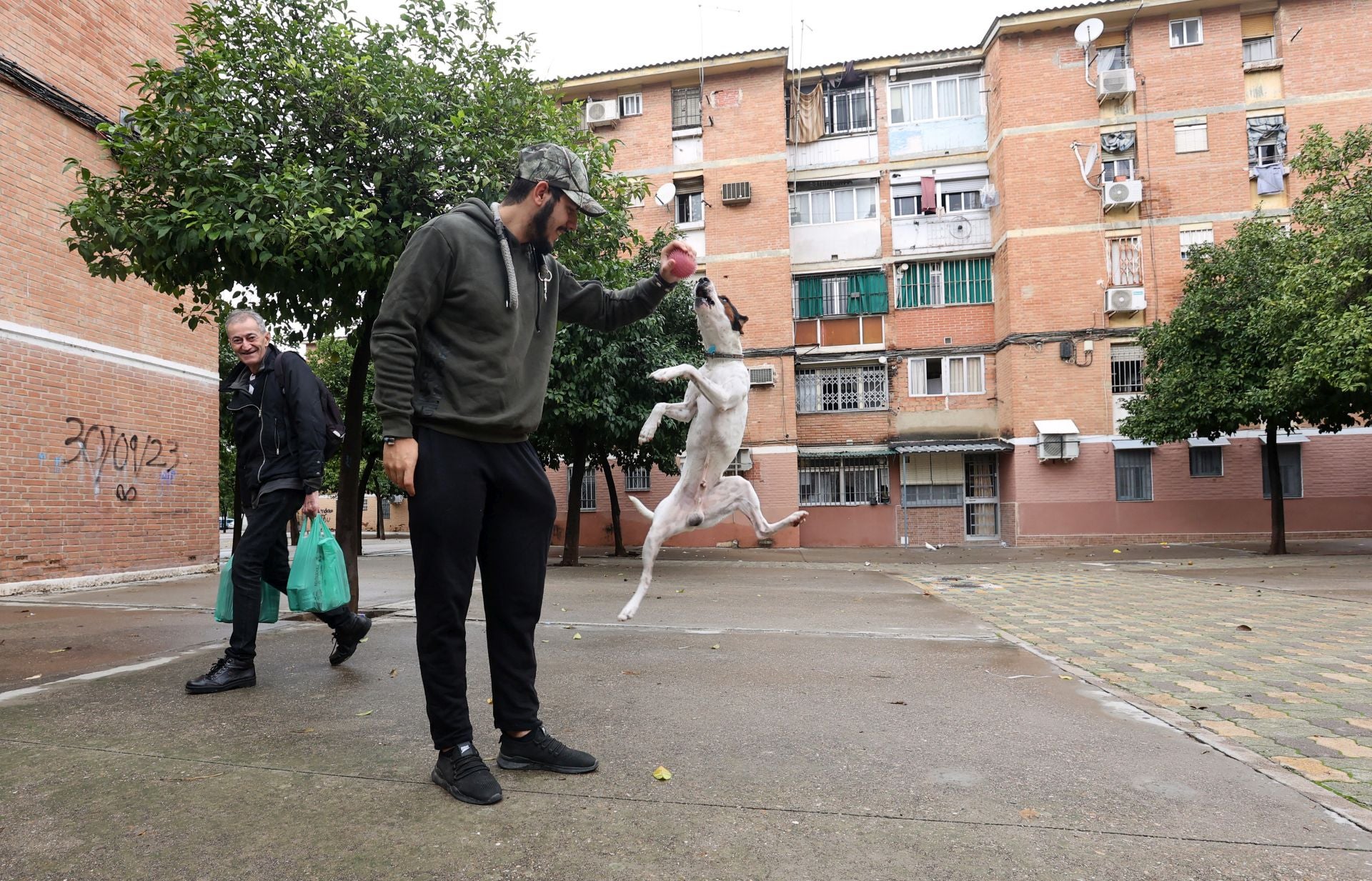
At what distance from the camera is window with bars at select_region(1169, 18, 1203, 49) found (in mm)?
21547

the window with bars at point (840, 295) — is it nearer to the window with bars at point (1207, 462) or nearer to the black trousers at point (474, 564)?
the window with bars at point (1207, 462)

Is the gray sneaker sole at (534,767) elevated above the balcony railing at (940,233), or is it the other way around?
the balcony railing at (940,233)

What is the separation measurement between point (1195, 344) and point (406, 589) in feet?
53.9

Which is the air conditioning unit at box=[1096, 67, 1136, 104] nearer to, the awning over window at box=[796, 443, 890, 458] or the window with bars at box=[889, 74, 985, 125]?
the window with bars at box=[889, 74, 985, 125]

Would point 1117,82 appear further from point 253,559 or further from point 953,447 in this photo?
point 253,559

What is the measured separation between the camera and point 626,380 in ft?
49.7

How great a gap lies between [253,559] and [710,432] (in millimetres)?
2740

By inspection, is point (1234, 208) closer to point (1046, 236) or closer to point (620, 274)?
point (1046, 236)

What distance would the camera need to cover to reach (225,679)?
4.19m

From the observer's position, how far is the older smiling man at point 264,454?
442 centimetres

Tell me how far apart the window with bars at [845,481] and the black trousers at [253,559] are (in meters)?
20.1

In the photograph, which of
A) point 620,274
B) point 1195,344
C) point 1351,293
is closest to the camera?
point 620,274

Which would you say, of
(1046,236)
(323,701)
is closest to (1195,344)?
(1046,236)

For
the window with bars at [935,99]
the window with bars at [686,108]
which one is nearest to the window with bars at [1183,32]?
the window with bars at [935,99]
